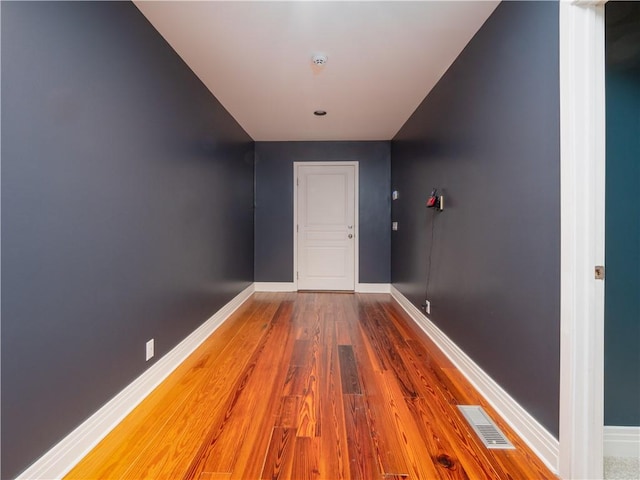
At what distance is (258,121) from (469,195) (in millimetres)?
2843

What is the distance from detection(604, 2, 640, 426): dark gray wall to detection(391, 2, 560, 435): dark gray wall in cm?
26

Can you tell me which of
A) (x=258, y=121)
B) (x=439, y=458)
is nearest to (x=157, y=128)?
(x=258, y=121)

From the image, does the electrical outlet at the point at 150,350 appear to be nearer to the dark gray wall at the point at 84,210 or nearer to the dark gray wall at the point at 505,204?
the dark gray wall at the point at 84,210

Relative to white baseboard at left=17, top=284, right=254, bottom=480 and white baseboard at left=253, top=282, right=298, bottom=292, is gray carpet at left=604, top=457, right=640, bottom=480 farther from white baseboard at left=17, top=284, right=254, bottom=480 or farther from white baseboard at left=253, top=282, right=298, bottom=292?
white baseboard at left=253, top=282, right=298, bottom=292

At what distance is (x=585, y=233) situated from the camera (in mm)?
1175

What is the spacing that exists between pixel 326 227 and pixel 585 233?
12.4 feet

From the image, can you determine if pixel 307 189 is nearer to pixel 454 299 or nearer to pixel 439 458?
pixel 454 299

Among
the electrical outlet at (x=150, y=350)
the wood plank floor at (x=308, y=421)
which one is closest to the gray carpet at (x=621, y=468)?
the wood plank floor at (x=308, y=421)

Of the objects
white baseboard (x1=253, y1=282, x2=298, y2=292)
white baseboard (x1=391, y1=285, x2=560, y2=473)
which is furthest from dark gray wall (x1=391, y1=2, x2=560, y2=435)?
white baseboard (x1=253, y1=282, x2=298, y2=292)

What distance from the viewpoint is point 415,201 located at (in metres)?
3.47

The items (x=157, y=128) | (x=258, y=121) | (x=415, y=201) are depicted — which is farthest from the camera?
(x=258, y=121)

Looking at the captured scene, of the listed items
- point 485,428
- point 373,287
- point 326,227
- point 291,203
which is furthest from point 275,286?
point 485,428

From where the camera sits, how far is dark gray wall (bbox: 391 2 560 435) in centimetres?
134

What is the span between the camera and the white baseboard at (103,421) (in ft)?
3.94
